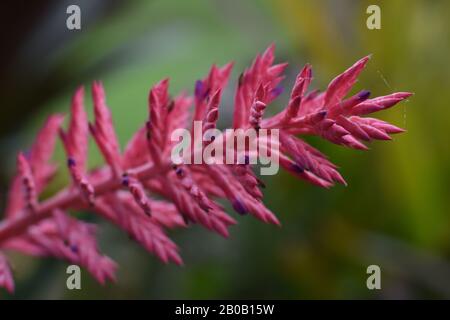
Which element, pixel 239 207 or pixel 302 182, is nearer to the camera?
pixel 239 207

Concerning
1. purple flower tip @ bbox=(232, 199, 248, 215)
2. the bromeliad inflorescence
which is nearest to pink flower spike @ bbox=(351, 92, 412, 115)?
the bromeliad inflorescence

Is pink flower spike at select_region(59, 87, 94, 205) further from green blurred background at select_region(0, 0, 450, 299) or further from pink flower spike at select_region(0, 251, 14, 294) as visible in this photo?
green blurred background at select_region(0, 0, 450, 299)

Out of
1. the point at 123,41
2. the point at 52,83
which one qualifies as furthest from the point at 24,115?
the point at 123,41

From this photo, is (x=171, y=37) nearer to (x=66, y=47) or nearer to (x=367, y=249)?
(x=66, y=47)

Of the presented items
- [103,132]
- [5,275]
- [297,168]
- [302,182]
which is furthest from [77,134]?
[302,182]

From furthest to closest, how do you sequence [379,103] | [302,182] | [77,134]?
[302,182] → [77,134] → [379,103]

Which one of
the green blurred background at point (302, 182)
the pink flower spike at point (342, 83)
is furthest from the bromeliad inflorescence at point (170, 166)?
the green blurred background at point (302, 182)

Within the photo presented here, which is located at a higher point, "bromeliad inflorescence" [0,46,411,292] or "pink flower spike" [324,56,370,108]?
"pink flower spike" [324,56,370,108]

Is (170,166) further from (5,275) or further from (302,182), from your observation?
(302,182)
